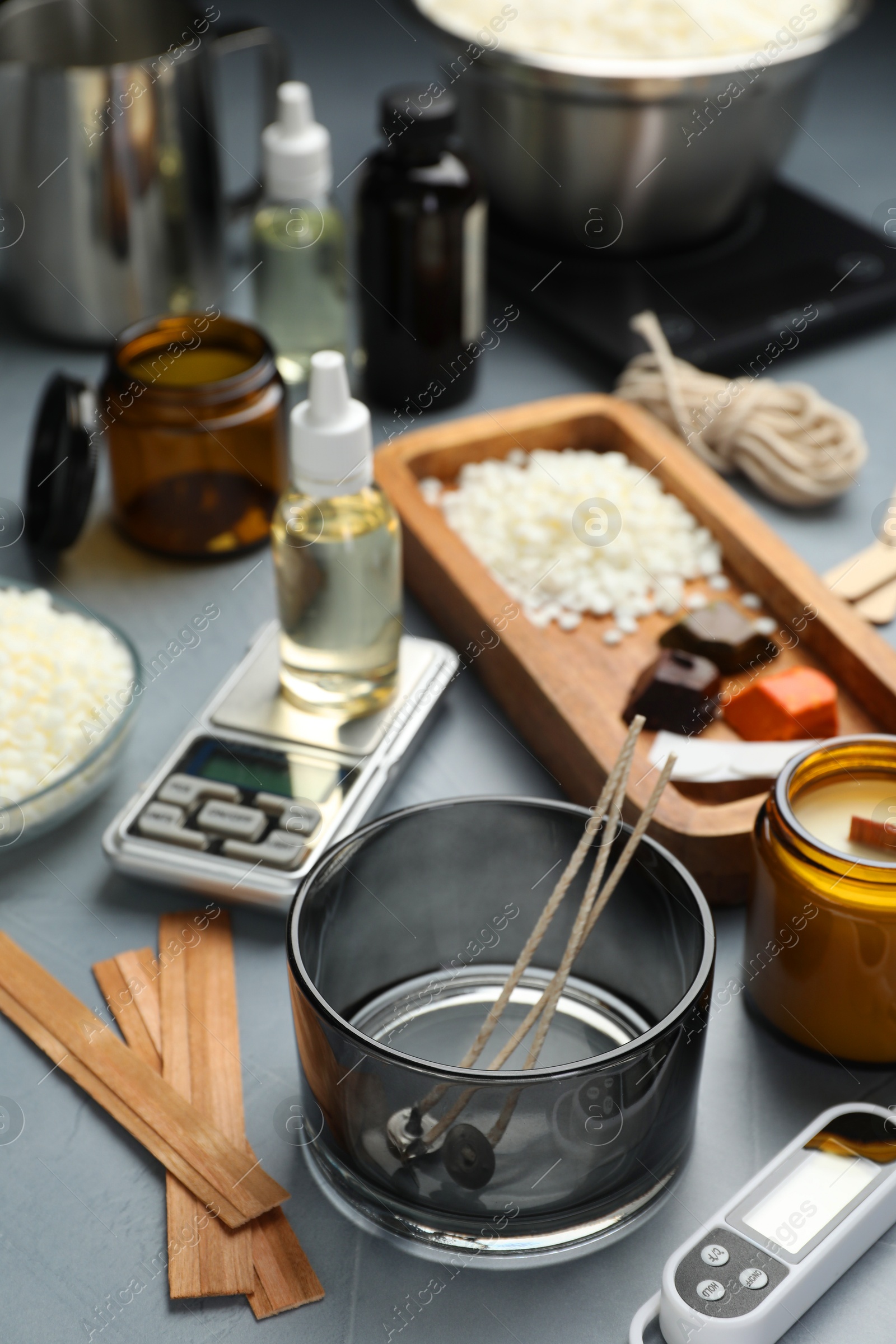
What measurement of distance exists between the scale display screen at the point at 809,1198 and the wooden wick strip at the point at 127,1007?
289 mm

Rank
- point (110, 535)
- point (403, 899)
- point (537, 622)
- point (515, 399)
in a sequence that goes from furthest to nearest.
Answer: point (515, 399), point (110, 535), point (537, 622), point (403, 899)

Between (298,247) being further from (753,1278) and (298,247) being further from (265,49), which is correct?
(753,1278)

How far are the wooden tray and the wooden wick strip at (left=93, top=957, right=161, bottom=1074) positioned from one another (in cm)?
27

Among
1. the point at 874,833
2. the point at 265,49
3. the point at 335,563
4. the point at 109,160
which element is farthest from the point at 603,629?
the point at 265,49

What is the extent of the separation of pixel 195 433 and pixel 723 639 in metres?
0.37

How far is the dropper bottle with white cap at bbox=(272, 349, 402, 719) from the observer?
0.73 meters

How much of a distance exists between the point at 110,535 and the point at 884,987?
64cm

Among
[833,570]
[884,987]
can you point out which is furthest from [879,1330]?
[833,570]

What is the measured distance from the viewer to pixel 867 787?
65 centimetres

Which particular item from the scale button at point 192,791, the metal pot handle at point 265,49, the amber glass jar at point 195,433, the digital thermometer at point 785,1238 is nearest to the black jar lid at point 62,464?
the amber glass jar at point 195,433

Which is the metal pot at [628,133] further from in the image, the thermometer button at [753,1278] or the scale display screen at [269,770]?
the thermometer button at [753,1278]

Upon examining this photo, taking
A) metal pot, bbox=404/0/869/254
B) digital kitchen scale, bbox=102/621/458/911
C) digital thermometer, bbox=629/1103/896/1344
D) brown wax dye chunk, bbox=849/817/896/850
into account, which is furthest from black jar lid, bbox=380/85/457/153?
digital thermometer, bbox=629/1103/896/1344

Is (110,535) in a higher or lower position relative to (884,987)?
lower

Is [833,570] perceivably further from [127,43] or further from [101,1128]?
[127,43]
